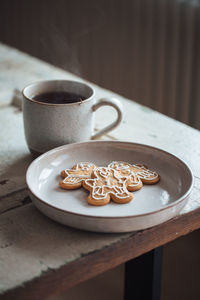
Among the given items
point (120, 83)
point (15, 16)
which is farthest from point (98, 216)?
point (15, 16)

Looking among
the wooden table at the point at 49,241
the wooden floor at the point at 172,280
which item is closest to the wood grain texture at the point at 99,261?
the wooden table at the point at 49,241

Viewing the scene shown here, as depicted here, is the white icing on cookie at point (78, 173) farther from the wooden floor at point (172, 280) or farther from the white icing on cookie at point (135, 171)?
the wooden floor at point (172, 280)

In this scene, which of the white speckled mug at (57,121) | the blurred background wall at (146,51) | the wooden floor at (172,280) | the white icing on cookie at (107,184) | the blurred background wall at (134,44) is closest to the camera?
the white icing on cookie at (107,184)

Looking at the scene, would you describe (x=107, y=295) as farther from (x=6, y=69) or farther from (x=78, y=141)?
(x=6, y=69)

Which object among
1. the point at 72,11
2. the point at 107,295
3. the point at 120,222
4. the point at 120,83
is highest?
the point at 120,222

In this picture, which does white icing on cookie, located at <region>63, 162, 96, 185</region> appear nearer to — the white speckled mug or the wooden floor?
the white speckled mug

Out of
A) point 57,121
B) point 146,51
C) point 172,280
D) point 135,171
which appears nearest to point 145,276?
point 135,171
